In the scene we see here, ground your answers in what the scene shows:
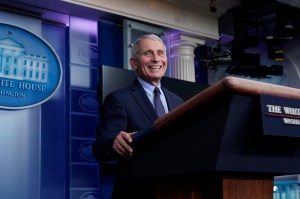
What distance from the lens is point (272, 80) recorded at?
6.39 m

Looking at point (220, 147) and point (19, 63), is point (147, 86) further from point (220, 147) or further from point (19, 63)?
point (19, 63)

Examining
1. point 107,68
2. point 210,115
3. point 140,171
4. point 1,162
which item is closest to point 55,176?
point 1,162

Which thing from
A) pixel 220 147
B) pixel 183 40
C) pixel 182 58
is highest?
pixel 183 40

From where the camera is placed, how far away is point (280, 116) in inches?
34.7

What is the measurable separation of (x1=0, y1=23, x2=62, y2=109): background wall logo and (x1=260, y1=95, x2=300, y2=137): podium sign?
2.69 m

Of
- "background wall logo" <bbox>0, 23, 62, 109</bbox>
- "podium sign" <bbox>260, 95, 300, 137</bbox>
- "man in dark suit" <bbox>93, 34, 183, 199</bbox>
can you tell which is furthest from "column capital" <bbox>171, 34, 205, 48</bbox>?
"podium sign" <bbox>260, 95, 300, 137</bbox>

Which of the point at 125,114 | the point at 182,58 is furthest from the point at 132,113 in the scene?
the point at 182,58

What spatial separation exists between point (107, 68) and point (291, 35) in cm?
274

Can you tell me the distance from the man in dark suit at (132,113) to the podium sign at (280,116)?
26cm

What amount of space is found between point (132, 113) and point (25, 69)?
7.63ft

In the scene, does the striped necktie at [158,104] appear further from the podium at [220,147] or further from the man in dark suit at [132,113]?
the podium at [220,147]

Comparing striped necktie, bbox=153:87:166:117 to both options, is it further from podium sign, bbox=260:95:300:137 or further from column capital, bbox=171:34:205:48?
column capital, bbox=171:34:205:48

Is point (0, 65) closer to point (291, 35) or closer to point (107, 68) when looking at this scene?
point (107, 68)

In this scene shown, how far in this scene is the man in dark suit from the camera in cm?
107
